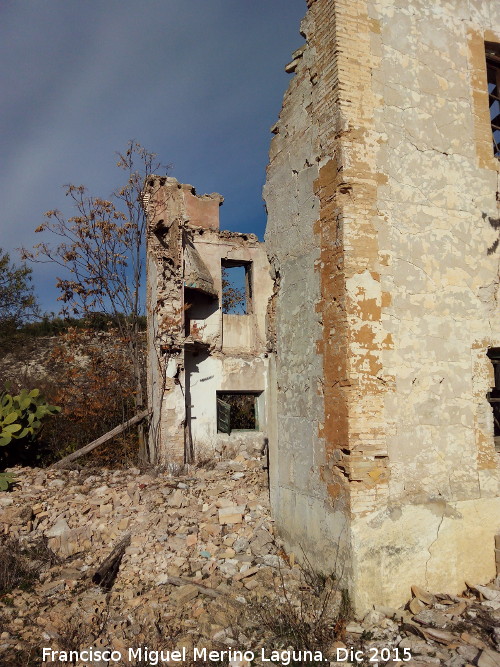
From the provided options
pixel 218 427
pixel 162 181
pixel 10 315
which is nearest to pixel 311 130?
pixel 162 181

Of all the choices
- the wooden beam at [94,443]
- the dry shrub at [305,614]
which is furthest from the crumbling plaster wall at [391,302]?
the wooden beam at [94,443]

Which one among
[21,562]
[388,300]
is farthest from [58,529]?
[388,300]

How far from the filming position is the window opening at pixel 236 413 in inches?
534

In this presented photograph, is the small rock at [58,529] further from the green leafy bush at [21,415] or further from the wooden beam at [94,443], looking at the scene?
the wooden beam at [94,443]

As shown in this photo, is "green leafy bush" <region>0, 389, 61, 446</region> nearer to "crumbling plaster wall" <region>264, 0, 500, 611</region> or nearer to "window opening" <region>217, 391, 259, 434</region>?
"window opening" <region>217, 391, 259, 434</region>

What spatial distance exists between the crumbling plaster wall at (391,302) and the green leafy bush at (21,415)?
5.66 metres

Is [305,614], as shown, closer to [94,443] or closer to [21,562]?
[21,562]

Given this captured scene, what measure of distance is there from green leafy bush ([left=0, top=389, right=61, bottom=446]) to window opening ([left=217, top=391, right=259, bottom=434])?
4.82 meters

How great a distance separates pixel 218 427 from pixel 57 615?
8814 mm

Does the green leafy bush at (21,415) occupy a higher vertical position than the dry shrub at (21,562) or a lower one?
higher

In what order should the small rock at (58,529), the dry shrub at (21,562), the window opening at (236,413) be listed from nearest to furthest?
the dry shrub at (21,562), the small rock at (58,529), the window opening at (236,413)

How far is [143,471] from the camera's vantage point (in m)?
9.88

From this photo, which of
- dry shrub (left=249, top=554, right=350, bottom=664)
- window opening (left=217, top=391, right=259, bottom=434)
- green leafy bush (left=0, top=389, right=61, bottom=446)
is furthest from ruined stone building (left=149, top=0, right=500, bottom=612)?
window opening (left=217, top=391, right=259, bottom=434)

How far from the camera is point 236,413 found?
1641 centimetres
